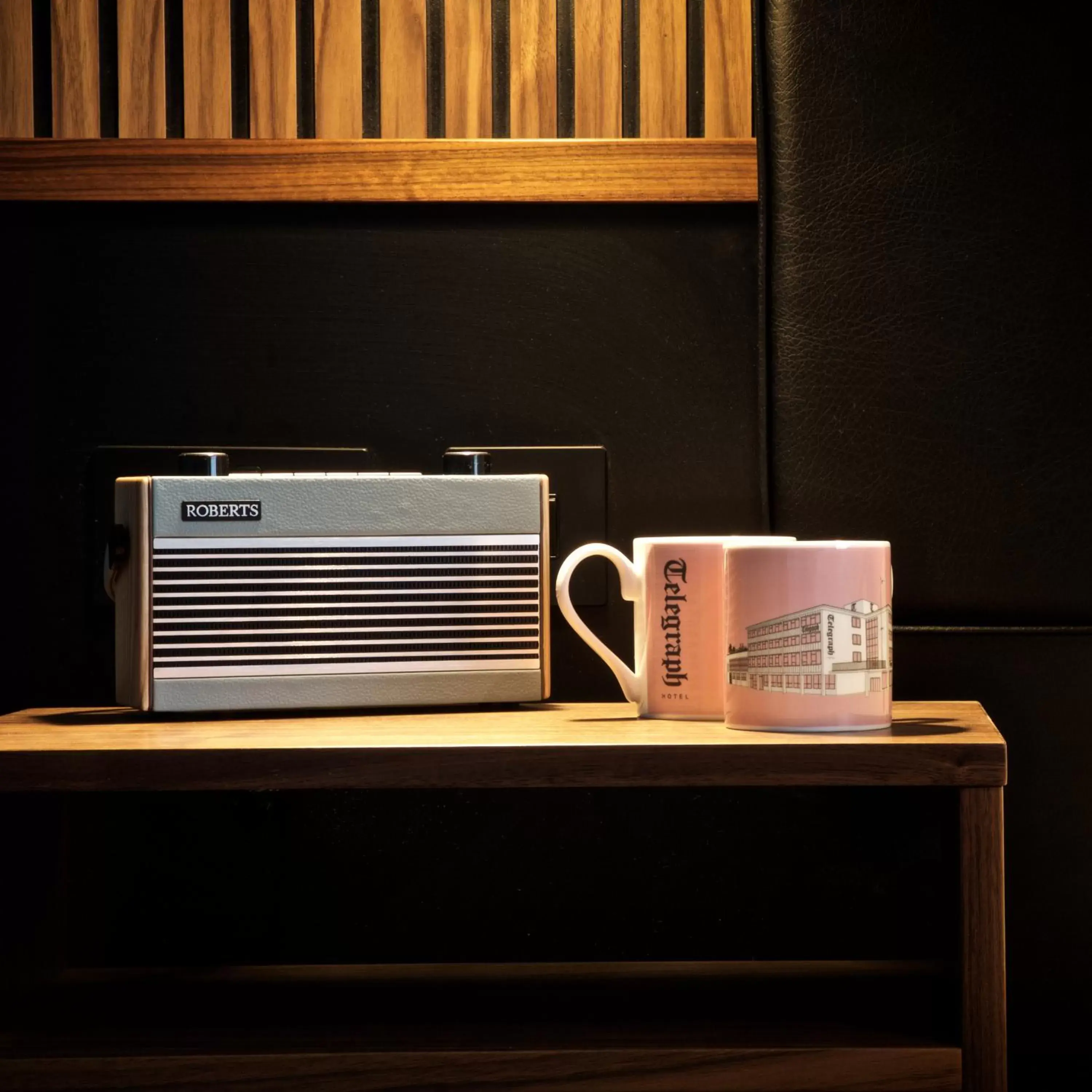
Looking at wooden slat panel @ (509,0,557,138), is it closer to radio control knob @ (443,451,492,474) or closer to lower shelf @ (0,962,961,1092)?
radio control knob @ (443,451,492,474)

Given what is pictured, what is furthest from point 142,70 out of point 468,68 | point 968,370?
point 968,370

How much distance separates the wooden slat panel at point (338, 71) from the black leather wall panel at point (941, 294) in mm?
357

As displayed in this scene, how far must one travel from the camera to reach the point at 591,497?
3.62 ft

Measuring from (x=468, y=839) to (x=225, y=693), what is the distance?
1.01 ft

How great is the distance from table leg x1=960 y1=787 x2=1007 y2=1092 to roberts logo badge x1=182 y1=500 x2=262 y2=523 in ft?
1.67

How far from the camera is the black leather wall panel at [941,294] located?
1030mm

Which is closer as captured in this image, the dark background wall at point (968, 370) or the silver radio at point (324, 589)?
the silver radio at point (324, 589)

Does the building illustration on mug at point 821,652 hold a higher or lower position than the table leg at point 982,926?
higher

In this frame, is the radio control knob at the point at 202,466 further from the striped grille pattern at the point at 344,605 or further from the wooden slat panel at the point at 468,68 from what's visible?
the wooden slat panel at the point at 468,68

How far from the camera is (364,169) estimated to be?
3.58ft

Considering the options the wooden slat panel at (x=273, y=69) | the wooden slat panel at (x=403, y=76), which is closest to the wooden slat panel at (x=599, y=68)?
the wooden slat panel at (x=403, y=76)

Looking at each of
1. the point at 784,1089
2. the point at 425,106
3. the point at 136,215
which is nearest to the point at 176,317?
the point at 136,215

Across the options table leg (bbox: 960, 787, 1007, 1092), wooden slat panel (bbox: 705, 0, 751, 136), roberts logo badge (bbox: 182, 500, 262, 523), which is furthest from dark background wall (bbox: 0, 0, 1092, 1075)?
table leg (bbox: 960, 787, 1007, 1092)

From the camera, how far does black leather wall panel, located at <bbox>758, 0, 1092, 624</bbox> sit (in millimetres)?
1030
